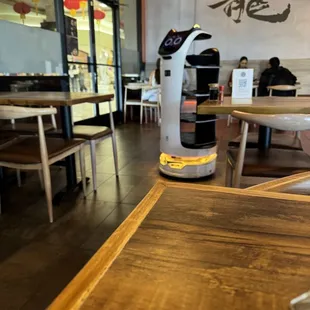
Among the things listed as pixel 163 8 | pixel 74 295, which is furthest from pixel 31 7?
pixel 163 8

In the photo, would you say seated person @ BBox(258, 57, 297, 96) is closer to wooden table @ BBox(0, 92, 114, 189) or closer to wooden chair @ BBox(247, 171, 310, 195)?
wooden table @ BBox(0, 92, 114, 189)

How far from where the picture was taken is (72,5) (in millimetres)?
4820

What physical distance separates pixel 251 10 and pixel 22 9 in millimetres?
5732

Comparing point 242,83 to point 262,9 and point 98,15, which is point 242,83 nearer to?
point 98,15

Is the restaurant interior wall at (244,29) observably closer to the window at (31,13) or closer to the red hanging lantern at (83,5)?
the red hanging lantern at (83,5)

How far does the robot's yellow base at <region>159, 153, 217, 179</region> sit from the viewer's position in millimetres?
2963

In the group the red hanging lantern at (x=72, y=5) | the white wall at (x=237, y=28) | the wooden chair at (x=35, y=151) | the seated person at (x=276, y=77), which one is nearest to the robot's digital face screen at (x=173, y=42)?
the wooden chair at (x=35, y=151)

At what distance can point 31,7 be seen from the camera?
387cm

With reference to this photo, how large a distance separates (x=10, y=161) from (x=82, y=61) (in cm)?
337

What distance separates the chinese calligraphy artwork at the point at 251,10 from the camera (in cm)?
754

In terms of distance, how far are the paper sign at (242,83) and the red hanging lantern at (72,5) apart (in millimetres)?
3345

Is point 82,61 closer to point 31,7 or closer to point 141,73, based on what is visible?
point 31,7

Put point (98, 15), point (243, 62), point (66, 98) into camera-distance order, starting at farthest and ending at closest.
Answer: point (243, 62)
point (98, 15)
point (66, 98)

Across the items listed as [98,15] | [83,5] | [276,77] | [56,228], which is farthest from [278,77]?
[56,228]
